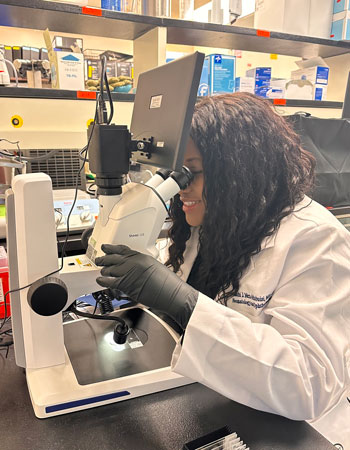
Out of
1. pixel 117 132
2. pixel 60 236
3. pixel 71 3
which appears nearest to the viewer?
pixel 117 132

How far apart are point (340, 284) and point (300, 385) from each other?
8.8 inches

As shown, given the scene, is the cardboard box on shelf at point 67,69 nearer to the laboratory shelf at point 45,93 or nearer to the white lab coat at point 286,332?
the laboratory shelf at point 45,93

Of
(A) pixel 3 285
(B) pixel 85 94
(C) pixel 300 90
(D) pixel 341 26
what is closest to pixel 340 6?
(D) pixel 341 26

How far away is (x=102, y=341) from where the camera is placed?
830 mm

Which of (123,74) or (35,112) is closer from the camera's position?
(35,112)

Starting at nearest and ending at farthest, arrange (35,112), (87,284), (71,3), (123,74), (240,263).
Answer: (87,284), (240,263), (71,3), (35,112), (123,74)

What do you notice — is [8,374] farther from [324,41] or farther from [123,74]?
[324,41]

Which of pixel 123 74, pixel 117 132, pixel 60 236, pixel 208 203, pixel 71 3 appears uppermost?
pixel 71 3

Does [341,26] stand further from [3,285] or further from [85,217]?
[3,285]

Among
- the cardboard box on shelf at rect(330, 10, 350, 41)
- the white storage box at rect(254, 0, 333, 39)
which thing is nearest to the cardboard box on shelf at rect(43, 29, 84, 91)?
the white storage box at rect(254, 0, 333, 39)

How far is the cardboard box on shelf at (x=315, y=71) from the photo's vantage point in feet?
7.28

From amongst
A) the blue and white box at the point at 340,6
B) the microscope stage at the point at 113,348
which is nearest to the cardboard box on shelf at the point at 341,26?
the blue and white box at the point at 340,6

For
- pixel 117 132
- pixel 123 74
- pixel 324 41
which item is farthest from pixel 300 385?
pixel 324 41

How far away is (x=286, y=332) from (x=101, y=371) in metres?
0.37
